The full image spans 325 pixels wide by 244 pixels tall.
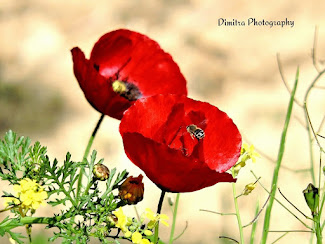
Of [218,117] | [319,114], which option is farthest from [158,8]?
[218,117]

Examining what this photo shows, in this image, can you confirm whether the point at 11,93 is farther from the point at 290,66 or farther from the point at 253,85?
the point at 290,66

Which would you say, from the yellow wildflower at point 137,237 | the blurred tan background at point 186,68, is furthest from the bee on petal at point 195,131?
the blurred tan background at point 186,68

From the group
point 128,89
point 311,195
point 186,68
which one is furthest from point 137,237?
point 186,68

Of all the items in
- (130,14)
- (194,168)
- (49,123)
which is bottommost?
(194,168)

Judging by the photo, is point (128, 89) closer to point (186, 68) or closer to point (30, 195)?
point (30, 195)

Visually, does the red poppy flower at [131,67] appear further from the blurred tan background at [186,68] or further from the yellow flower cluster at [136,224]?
the blurred tan background at [186,68]
